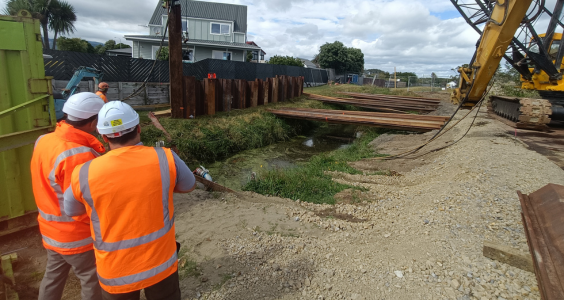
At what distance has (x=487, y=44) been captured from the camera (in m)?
8.02

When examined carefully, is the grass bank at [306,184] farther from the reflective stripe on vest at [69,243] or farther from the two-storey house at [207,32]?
the two-storey house at [207,32]

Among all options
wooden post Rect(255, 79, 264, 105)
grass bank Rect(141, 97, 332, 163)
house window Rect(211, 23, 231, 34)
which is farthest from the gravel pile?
house window Rect(211, 23, 231, 34)

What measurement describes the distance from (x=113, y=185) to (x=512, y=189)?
533 centimetres

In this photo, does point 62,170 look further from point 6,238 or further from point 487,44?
point 487,44

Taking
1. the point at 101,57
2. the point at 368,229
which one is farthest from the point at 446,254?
the point at 101,57

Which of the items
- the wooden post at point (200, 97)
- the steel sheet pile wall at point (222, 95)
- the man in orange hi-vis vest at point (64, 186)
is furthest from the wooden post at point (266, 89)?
the man in orange hi-vis vest at point (64, 186)

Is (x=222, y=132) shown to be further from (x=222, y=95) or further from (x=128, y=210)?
(x=128, y=210)

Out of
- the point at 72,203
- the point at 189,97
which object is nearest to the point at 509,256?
the point at 72,203

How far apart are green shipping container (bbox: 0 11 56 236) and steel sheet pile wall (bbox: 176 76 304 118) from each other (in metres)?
6.99

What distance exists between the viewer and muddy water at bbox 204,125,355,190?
8.23m

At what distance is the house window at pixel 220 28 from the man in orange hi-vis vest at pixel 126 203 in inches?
1236

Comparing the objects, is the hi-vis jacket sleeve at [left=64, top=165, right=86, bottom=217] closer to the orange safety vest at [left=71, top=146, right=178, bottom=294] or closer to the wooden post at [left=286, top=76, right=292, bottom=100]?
the orange safety vest at [left=71, top=146, right=178, bottom=294]

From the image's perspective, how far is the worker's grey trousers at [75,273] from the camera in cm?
233

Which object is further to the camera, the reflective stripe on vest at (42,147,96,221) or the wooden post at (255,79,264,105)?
the wooden post at (255,79,264,105)
